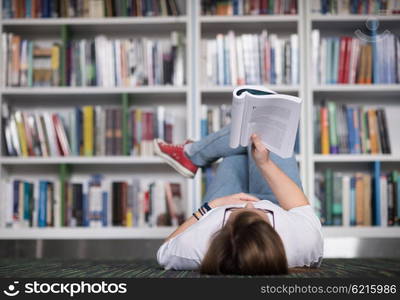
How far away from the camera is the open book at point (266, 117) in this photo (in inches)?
60.8

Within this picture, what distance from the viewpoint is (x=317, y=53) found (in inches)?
115

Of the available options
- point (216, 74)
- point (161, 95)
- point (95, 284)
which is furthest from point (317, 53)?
point (95, 284)

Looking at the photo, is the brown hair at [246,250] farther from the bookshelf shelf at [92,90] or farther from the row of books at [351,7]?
the row of books at [351,7]

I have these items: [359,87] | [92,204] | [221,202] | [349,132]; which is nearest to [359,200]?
[349,132]

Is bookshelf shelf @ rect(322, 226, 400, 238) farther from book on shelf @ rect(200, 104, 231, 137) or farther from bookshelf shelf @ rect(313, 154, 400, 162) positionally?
book on shelf @ rect(200, 104, 231, 137)

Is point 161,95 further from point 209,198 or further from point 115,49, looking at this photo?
point 209,198

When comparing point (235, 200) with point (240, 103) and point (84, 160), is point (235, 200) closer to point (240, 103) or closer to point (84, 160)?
point (240, 103)

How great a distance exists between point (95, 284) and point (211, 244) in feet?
0.92

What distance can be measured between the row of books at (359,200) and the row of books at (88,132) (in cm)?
85

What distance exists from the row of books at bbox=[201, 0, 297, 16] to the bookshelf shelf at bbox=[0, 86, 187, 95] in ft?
1.49

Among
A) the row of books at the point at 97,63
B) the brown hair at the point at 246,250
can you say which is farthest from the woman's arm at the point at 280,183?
the row of books at the point at 97,63

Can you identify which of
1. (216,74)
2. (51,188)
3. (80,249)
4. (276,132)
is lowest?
(80,249)

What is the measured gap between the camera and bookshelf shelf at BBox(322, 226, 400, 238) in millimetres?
2861

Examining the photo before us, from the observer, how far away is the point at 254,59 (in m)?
2.93
